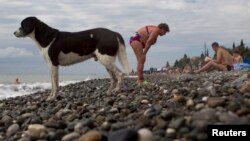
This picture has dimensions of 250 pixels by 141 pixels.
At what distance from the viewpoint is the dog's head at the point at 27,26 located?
8992 mm

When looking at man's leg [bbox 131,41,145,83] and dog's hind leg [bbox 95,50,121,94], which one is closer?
dog's hind leg [bbox 95,50,121,94]

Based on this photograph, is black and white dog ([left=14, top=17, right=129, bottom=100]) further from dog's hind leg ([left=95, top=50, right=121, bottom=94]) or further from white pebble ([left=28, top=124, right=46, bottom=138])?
white pebble ([left=28, top=124, right=46, bottom=138])

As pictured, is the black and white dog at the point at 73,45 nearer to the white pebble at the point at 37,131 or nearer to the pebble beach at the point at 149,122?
the pebble beach at the point at 149,122

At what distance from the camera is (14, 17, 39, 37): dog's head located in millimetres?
8992

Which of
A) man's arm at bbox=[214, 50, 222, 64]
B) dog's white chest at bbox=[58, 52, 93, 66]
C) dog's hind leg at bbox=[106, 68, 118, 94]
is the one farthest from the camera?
man's arm at bbox=[214, 50, 222, 64]

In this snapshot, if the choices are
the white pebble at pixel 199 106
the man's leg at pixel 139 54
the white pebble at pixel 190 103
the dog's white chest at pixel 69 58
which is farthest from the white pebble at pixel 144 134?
the man's leg at pixel 139 54

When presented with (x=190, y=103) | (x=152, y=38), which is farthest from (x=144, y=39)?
(x=190, y=103)

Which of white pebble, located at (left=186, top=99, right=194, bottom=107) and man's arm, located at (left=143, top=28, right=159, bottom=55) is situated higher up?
man's arm, located at (left=143, top=28, right=159, bottom=55)

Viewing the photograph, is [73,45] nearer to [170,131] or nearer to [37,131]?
[37,131]

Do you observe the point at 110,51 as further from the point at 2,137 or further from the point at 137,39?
the point at 2,137

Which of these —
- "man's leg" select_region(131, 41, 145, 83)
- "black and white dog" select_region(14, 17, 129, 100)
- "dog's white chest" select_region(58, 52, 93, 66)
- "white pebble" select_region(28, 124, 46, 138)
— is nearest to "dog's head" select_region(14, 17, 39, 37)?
"black and white dog" select_region(14, 17, 129, 100)

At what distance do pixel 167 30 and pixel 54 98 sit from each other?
3.73 meters

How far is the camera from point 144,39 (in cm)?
1083

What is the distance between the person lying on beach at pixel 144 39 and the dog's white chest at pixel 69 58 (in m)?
2.00
